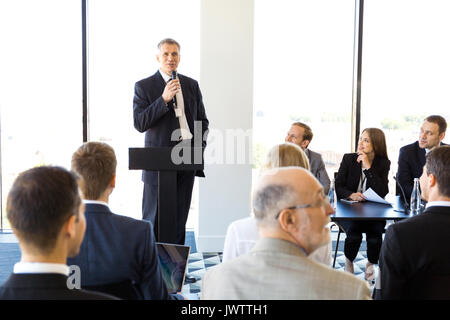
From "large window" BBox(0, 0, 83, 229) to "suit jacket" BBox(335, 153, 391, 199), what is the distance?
2.86 meters

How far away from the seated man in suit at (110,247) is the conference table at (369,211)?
5.13ft

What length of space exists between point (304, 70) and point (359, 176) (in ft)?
5.53

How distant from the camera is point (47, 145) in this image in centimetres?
527

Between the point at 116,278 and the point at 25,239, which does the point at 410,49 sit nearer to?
the point at 116,278

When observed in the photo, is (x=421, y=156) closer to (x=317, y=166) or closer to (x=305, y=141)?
(x=317, y=166)

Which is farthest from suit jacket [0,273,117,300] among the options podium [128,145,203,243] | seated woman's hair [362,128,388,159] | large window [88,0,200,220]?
large window [88,0,200,220]

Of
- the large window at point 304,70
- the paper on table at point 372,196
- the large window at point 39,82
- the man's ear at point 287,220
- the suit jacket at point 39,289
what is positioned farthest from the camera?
the large window at point 304,70

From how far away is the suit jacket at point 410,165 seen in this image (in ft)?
13.7

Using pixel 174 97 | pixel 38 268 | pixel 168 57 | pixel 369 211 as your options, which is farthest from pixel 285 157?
pixel 168 57

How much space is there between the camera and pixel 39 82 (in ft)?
16.9

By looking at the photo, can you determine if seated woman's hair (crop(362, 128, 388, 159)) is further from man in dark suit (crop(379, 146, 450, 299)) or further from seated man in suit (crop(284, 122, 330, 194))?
man in dark suit (crop(379, 146, 450, 299))

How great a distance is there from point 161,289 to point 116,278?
184 mm

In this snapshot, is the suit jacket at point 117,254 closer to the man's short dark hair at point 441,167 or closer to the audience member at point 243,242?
the audience member at point 243,242

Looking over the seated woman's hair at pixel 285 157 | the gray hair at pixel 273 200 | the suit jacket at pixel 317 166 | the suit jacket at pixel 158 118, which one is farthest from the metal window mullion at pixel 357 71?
the gray hair at pixel 273 200
